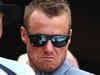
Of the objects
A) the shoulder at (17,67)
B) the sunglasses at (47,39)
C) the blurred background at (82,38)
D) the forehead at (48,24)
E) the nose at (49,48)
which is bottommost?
the blurred background at (82,38)

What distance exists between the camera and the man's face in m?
2.92

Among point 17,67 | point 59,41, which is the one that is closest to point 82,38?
point 59,41

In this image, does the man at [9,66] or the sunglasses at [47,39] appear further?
the sunglasses at [47,39]

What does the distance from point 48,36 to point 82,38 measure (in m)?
3.53

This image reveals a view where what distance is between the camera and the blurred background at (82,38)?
622cm

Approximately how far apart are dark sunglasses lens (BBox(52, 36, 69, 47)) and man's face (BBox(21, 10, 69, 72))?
0.02 metres

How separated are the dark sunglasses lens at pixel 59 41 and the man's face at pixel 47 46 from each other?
2cm

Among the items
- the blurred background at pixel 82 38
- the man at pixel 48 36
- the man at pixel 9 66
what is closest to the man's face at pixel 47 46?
the man at pixel 48 36

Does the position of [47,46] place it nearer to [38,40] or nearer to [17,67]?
[38,40]

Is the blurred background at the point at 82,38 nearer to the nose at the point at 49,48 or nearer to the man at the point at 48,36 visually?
the man at the point at 48,36

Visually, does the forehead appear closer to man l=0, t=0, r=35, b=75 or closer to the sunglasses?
the sunglasses

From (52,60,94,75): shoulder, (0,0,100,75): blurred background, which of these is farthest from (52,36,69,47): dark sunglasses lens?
(0,0,100,75): blurred background

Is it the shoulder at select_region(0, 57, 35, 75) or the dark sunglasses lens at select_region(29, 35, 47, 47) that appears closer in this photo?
the shoulder at select_region(0, 57, 35, 75)

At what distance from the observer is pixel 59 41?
2938mm
